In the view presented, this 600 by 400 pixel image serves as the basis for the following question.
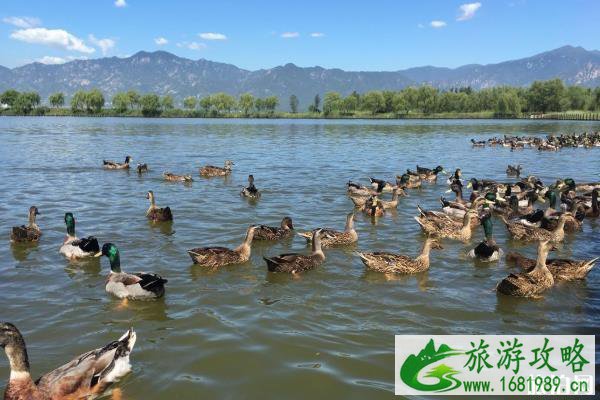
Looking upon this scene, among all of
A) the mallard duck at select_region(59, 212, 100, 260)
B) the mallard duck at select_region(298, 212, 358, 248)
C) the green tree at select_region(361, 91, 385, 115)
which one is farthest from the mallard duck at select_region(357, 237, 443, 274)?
the green tree at select_region(361, 91, 385, 115)

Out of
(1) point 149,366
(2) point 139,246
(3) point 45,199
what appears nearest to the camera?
(1) point 149,366

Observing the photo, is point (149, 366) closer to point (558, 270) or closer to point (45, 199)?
point (558, 270)

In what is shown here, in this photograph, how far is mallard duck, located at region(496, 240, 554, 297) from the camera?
10492mm

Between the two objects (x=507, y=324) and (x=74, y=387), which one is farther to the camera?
(x=507, y=324)

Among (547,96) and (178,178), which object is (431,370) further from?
(547,96)

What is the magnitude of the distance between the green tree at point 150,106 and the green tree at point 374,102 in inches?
3055

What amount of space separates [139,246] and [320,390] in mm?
8790

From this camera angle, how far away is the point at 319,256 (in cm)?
1284

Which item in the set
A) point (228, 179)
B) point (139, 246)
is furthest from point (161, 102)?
point (139, 246)

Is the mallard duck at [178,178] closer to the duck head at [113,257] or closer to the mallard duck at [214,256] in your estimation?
the mallard duck at [214,256]

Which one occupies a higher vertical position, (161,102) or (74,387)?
(161,102)

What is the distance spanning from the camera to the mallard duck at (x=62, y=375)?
21.2ft

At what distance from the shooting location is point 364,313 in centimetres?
966

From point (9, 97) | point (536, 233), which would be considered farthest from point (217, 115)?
point (536, 233)
